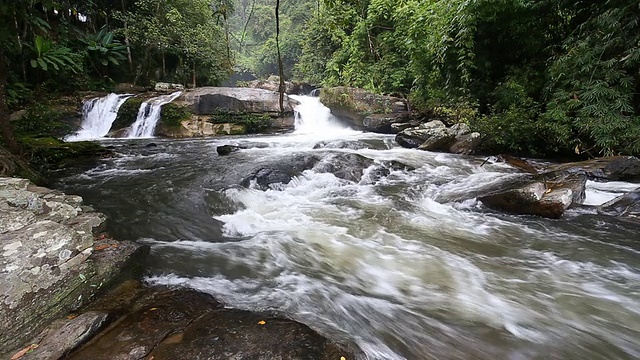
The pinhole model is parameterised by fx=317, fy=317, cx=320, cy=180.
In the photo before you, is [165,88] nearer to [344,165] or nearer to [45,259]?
[344,165]

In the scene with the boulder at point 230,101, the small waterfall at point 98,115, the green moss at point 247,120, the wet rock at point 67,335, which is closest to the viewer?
the wet rock at point 67,335

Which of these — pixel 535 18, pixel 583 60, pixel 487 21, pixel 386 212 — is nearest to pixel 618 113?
pixel 583 60

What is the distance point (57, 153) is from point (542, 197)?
8940 mm

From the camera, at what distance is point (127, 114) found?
481 inches

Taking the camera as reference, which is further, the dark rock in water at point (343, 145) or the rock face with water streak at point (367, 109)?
the rock face with water streak at point (367, 109)

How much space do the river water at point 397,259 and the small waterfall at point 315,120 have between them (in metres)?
8.00

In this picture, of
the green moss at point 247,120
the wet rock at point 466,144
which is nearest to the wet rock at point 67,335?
the wet rock at point 466,144

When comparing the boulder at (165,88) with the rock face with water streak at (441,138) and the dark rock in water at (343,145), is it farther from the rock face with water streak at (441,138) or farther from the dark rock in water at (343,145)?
the rock face with water streak at (441,138)

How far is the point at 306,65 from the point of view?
23.5 meters

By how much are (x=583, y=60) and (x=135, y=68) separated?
1817 cm

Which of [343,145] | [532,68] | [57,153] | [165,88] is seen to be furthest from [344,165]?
[165,88]

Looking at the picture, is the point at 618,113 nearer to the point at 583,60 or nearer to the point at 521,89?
the point at 583,60

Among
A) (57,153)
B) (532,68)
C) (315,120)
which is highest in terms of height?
(532,68)

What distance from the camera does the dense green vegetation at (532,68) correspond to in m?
5.95
